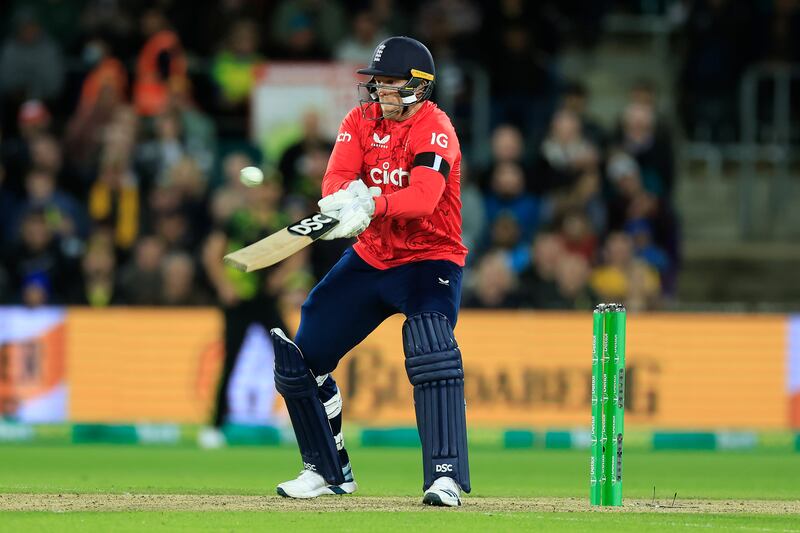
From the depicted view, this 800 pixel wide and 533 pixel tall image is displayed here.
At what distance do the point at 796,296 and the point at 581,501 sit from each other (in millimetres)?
10980

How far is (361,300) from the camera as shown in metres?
8.84

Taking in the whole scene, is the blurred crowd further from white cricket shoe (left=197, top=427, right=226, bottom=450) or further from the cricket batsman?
the cricket batsman

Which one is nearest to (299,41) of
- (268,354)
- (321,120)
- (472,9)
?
(321,120)

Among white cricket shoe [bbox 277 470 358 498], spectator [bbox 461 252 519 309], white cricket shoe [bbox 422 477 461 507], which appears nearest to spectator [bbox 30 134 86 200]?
spectator [bbox 461 252 519 309]

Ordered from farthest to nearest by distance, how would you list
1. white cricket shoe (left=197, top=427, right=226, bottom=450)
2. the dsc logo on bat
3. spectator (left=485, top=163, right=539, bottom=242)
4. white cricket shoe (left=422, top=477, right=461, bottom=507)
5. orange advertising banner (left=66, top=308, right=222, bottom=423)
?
1. spectator (left=485, top=163, right=539, bottom=242)
2. orange advertising banner (left=66, top=308, right=222, bottom=423)
3. white cricket shoe (left=197, top=427, right=226, bottom=450)
4. white cricket shoe (left=422, top=477, right=461, bottom=507)
5. the dsc logo on bat

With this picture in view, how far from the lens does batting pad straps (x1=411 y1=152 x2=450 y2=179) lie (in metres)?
8.53

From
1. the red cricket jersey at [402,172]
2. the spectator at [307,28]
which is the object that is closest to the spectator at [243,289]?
the spectator at [307,28]

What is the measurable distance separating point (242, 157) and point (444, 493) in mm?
9365

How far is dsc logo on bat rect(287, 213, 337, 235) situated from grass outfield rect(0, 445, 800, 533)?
1.41 m

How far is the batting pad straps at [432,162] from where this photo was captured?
853 cm

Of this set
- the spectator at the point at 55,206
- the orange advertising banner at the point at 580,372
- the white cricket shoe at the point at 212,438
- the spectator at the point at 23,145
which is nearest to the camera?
the white cricket shoe at the point at 212,438

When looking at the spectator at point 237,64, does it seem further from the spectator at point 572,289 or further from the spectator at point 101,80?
the spectator at point 572,289

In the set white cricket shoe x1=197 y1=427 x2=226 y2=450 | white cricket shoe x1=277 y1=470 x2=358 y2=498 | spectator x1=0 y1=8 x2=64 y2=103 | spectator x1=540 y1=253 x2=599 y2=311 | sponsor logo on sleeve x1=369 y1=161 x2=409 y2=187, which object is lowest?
white cricket shoe x1=197 y1=427 x2=226 y2=450

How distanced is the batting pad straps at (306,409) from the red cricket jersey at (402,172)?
2.19 ft
